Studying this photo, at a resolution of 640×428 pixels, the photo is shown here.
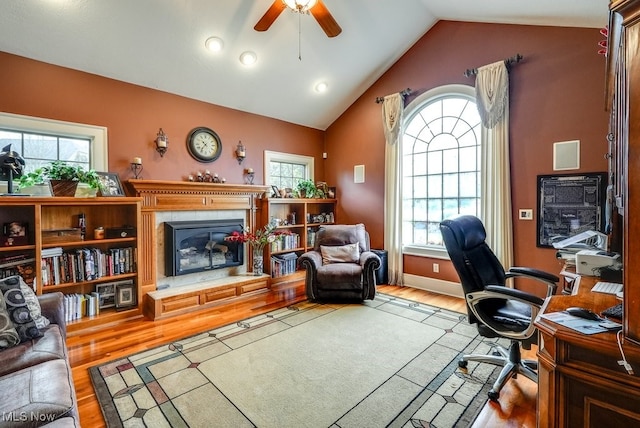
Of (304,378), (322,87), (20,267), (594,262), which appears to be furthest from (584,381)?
(322,87)

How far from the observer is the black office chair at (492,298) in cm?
188

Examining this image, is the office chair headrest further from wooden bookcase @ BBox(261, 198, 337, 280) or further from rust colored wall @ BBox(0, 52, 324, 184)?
rust colored wall @ BBox(0, 52, 324, 184)

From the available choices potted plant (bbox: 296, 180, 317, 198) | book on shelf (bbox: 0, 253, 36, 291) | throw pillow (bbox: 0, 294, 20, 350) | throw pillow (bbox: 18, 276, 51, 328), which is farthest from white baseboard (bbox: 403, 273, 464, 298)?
book on shelf (bbox: 0, 253, 36, 291)

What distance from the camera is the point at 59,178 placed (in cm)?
285

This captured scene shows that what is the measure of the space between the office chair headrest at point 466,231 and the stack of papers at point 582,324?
39.8 inches

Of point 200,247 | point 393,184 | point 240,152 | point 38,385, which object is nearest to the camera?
point 38,385

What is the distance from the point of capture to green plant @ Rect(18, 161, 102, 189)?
2.82 m

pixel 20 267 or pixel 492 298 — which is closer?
pixel 492 298

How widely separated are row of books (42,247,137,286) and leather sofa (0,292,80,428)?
115cm

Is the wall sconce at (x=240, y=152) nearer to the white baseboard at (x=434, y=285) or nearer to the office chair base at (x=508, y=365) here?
the white baseboard at (x=434, y=285)

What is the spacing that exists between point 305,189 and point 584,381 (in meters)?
4.35

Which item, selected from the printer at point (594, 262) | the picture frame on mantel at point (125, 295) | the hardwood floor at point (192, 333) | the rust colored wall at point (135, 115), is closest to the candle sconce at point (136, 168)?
the rust colored wall at point (135, 115)

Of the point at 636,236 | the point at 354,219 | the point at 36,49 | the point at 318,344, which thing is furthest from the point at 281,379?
the point at 36,49

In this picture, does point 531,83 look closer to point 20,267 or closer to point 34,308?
point 34,308
